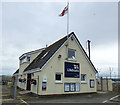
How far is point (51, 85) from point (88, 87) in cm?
609

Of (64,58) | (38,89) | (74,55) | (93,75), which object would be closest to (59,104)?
(38,89)

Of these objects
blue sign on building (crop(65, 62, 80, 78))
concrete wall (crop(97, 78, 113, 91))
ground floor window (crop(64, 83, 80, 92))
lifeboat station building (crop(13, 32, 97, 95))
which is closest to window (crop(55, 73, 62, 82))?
lifeboat station building (crop(13, 32, 97, 95))

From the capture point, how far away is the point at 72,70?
53.3ft

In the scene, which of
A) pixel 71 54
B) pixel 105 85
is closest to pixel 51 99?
pixel 71 54

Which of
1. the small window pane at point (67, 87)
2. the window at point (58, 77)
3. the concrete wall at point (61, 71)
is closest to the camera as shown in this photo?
the concrete wall at point (61, 71)

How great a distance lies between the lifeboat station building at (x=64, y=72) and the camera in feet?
45.7

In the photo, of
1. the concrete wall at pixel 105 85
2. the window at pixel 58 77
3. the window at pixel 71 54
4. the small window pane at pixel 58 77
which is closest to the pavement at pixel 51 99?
the window at pixel 58 77

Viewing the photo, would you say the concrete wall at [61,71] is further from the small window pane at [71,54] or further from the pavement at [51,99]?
the pavement at [51,99]

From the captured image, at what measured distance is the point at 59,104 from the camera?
9859 mm

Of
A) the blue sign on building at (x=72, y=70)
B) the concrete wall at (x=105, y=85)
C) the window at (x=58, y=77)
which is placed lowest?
the concrete wall at (x=105, y=85)

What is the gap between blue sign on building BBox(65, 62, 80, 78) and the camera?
1578 centimetres

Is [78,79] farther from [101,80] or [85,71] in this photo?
[101,80]

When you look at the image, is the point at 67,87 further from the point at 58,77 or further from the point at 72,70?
the point at 72,70

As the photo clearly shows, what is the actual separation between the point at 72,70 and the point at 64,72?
1304mm
